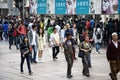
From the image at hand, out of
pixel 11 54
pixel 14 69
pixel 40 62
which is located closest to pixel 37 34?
pixel 40 62

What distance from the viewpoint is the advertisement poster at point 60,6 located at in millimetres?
30339

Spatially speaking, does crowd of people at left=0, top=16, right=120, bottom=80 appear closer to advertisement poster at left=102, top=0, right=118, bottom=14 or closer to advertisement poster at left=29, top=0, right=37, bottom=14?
advertisement poster at left=102, top=0, right=118, bottom=14

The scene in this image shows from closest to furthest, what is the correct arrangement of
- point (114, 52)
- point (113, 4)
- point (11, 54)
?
point (114, 52), point (11, 54), point (113, 4)

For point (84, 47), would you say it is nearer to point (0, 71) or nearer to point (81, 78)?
point (81, 78)

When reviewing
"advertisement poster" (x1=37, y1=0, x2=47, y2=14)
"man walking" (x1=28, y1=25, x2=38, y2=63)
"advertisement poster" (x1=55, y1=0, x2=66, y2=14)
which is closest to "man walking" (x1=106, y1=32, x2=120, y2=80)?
"man walking" (x1=28, y1=25, x2=38, y2=63)

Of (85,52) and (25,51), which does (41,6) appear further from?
(85,52)

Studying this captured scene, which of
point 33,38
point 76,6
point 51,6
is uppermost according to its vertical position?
point 76,6

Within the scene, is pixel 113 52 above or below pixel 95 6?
below

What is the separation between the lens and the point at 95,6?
26844 millimetres

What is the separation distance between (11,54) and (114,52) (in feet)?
34.6

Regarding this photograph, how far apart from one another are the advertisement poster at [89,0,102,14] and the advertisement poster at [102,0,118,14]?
18.3 inches

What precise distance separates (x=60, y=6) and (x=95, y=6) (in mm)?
4644

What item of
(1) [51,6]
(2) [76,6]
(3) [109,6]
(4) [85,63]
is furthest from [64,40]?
(1) [51,6]

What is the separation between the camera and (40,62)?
1822 centimetres
